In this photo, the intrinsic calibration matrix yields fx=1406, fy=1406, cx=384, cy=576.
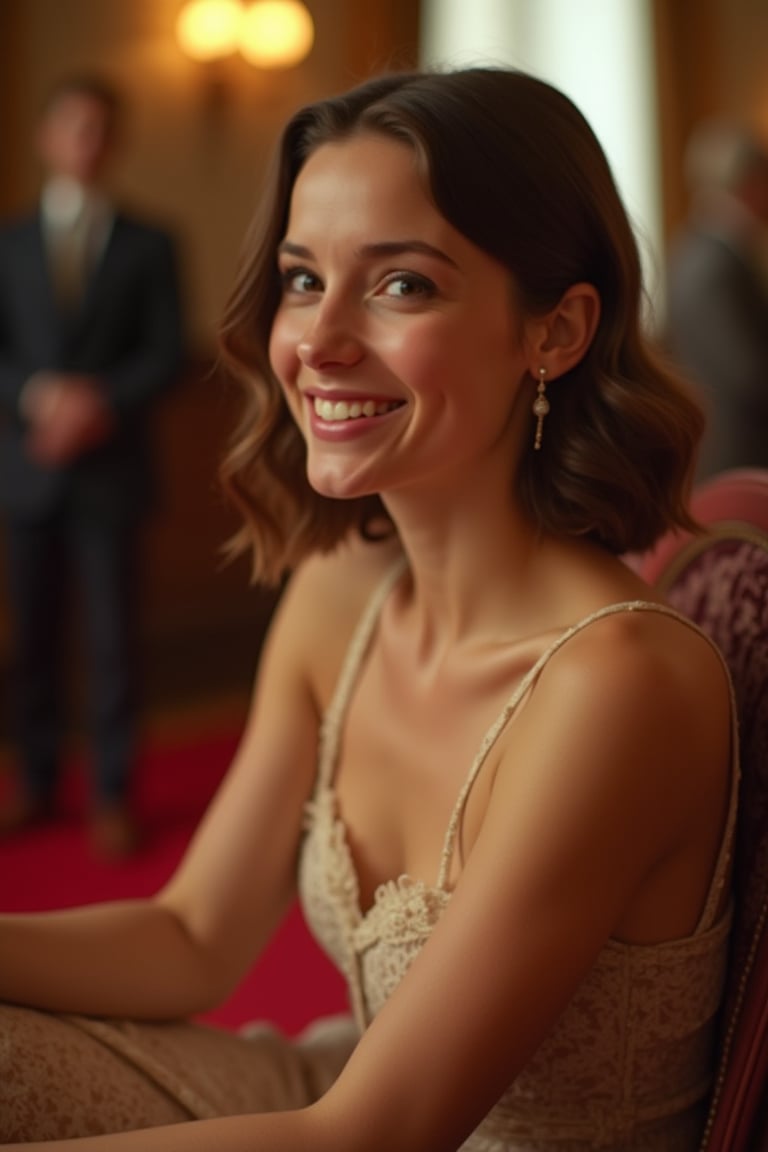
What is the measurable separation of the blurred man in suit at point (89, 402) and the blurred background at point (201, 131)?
1239mm

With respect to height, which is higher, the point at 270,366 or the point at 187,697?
the point at 270,366

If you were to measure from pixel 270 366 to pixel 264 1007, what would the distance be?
1.78 meters

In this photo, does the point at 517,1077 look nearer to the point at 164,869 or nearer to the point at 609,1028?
the point at 609,1028

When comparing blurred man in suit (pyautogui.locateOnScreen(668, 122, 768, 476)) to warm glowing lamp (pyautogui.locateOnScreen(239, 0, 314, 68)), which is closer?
blurred man in suit (pyautogui.locateOnScreen(668, 122, 768, 476))

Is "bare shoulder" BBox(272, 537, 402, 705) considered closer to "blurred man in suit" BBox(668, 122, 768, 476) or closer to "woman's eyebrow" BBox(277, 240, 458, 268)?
"woman's eyebrow" BBox(277, 240, 458, 268)

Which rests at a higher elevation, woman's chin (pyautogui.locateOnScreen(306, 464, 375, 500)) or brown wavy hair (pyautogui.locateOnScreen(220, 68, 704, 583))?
brown wavy hair (pyautogui.locateOnScreen(220, 68, 704, 583))

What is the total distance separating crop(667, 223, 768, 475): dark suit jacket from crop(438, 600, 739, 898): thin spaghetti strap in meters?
3.63

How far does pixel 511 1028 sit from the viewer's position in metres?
1.09

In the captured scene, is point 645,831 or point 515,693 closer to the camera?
point 645,831

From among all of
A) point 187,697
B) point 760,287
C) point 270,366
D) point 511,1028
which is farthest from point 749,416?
point 511,1028

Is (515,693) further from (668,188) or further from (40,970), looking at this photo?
(668,188)

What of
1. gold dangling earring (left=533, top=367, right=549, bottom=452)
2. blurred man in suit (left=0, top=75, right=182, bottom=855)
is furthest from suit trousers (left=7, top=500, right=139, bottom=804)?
gold dangling earring (left=533, top=367, right=549, bottom=452)

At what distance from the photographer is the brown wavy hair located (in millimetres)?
1199

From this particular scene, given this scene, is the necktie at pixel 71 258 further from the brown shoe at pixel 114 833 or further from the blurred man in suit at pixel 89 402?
the brown shoe at pixel 114 833
